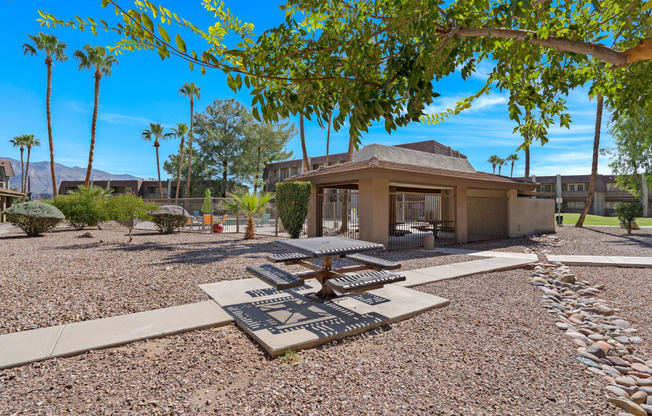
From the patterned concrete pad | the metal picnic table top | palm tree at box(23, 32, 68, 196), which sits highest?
palm tree at box(23, 32, 68, 196)

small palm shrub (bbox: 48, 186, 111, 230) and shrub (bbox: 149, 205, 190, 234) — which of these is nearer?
shrub (bbox: 149, 205, 190, 234)

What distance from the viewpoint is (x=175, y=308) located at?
16.3ft

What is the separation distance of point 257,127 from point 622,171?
112ft

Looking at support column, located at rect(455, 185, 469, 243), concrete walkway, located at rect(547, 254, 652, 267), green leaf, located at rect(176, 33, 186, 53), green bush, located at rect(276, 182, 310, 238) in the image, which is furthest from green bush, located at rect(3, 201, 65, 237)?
concrete walkway, located at rect(547, 254, 652, 267)

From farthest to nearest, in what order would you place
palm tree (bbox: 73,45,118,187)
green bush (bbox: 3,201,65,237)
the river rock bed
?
palm tree (bbox: 73,45,118,187) < green bush (bbox: 3,201,65,237) < the river rock bed

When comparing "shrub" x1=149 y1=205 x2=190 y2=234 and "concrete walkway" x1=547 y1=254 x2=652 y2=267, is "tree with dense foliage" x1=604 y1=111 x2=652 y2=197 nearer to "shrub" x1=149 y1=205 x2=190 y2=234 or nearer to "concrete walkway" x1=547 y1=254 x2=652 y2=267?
"concrete walkway" x1=547 y1=254 x2=652 y2=267

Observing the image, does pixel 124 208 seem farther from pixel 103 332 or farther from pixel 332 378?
pixel 332 378

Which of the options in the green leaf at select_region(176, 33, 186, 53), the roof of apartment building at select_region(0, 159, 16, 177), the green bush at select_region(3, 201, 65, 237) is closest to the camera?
the green leaf at select_region(176, 33, 186, 53)

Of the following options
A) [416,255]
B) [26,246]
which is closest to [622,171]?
[416,255]

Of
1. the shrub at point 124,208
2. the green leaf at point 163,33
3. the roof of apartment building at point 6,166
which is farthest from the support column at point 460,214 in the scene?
the roof of apartment building at point 6,166

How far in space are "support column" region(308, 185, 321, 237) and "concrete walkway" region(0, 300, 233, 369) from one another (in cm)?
1078

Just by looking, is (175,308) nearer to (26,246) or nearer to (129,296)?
(129,296)

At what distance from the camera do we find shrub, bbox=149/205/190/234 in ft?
59.4

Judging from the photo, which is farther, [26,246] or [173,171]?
[173,171]
